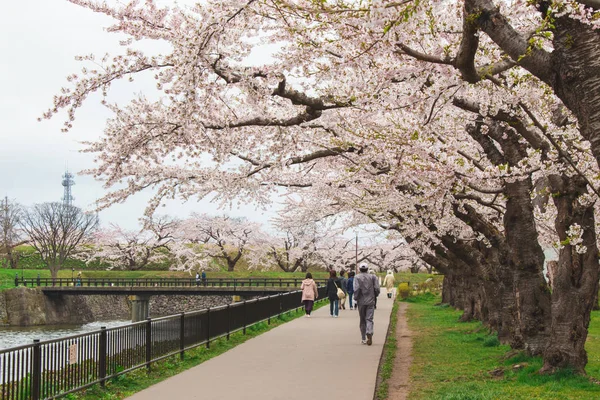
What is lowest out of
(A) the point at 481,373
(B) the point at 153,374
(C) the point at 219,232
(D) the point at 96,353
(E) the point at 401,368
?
(E) the point at 401,368

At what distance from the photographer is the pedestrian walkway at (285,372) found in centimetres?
858

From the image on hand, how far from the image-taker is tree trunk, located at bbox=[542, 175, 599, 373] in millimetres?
9797

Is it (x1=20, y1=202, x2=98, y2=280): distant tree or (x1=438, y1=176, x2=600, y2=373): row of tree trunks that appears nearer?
(x1=438, y1=176, x2=600, y2=373): row of tree trunks

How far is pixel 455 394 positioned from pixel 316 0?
16.9 ft

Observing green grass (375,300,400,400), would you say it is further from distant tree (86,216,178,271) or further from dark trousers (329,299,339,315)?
distant tree (86,216,178,271)

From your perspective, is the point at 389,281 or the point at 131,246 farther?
the point at 131,246

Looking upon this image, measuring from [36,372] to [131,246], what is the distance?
6774 centimetres

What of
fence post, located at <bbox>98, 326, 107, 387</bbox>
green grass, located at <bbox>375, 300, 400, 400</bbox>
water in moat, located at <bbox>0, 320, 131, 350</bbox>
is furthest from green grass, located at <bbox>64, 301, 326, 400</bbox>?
water in moat, located at <bbox>0, 320, 131, 350</bbox>

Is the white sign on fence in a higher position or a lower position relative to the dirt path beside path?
higher

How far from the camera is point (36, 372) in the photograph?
7598mm

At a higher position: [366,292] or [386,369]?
[366,292]

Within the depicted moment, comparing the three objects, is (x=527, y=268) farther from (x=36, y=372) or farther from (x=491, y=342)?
(x=36, y=372)

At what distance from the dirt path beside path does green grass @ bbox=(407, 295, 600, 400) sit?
0.50 ft

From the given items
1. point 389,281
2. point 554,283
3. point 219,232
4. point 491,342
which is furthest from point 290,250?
point 554,283
